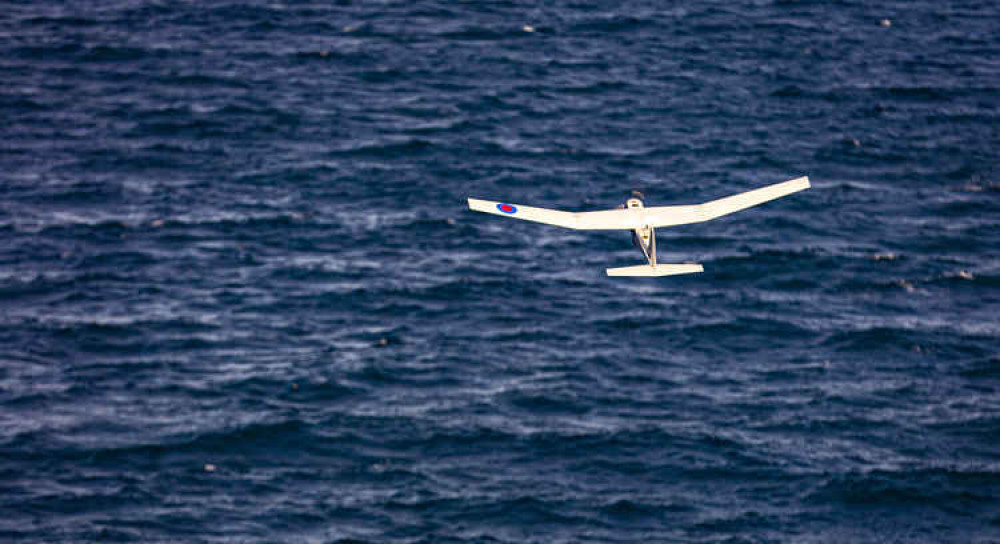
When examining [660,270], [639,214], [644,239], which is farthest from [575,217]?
[644,239]

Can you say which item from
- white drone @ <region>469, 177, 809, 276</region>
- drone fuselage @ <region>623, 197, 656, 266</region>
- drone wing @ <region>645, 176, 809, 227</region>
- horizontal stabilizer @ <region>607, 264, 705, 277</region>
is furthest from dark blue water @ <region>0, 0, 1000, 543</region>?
drone wing @ <region>645, 176, 809, 227</region>

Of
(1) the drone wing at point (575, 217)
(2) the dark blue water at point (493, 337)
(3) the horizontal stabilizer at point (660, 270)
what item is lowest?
(2) the dark blue water at point (493, 337)

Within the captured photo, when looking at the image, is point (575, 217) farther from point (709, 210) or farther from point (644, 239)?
point (644, 239)

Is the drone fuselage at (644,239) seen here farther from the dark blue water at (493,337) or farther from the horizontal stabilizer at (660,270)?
the dark blue water at (493,337)

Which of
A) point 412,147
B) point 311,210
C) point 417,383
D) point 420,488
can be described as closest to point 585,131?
point 412,147

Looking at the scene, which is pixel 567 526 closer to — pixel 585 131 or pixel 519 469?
pixel 519 469

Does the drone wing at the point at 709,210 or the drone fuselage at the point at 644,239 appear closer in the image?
the drone wing at the point at 709,210

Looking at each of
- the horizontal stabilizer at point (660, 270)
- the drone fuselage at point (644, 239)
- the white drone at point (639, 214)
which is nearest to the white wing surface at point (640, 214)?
the white drone at point (639, 214)
